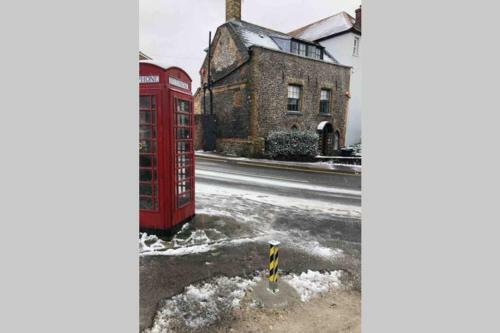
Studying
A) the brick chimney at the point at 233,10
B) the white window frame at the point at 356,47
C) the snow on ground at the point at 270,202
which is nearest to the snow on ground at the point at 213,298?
the snow on ground at the point at 270,202

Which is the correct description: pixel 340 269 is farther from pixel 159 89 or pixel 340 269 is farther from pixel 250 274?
pixel 159 89

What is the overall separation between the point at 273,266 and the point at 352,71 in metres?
2.68

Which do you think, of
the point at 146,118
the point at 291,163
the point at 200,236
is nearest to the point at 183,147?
the point at 146,118

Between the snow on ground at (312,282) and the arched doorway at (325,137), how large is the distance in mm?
1749

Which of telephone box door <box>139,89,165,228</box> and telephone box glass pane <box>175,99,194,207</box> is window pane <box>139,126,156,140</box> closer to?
telephone box door <box>139,89,165,228</box>

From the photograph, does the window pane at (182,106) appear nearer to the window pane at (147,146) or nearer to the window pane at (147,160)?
the window pane at (147,146)

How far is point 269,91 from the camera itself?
3828mm

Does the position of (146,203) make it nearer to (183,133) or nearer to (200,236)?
(200,236)

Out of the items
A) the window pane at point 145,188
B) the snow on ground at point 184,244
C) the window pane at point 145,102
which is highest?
the window pane at point 145,102

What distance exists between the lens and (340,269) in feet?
10.2

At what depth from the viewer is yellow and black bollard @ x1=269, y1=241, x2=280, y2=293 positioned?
2.62 m

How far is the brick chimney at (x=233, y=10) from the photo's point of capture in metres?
3.19

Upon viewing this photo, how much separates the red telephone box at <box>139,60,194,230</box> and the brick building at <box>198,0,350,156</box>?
0.54 m

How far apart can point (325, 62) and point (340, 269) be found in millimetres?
2851
